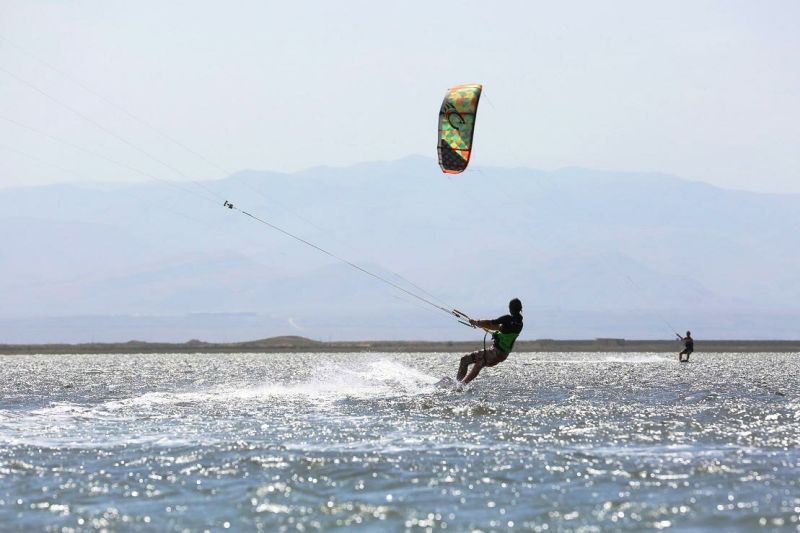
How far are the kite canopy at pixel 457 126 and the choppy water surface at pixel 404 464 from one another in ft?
28.0

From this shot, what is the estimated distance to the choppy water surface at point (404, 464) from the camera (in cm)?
1126

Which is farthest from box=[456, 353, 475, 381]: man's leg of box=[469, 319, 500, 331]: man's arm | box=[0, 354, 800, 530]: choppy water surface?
box=[0, 354, 800, 530]: choppy water surface

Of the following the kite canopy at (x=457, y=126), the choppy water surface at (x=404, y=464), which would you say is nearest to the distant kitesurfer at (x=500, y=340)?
the choppy water surface at (x=404, y=464)

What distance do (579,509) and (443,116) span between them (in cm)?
2027

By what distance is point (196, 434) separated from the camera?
17.6 meters

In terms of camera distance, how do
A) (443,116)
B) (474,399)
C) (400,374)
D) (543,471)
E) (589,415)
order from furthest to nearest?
(400,374) < (443,116) < (474,399) < (589,415) < (543,471)

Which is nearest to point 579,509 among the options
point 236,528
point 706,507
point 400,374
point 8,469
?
point 706,507

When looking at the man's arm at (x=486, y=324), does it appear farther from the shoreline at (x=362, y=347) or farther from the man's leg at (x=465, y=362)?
the shoreline at (x=362, y=347)

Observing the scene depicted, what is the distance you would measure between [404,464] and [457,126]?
57.5ft

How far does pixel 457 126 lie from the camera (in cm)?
3062

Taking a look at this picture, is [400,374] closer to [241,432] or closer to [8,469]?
[241,432]

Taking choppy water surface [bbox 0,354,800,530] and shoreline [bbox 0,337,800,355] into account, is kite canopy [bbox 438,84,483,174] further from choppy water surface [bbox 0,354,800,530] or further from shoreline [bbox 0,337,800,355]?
shoreline [bbox 0,337,800,355]

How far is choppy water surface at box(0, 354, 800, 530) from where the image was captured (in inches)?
443

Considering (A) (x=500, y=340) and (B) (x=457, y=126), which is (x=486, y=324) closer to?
(A) (x=500, y=340)
